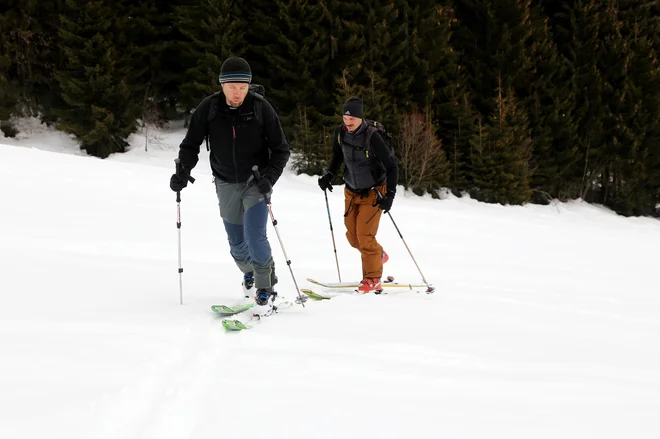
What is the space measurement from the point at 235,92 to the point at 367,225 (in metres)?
2.48

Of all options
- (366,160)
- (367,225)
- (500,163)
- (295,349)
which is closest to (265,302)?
(295,349)

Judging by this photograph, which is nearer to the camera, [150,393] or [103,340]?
[150,393]

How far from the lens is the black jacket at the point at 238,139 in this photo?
4391mm

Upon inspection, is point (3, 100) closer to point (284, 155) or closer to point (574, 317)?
point (284, 155)

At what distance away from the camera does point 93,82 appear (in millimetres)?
23672

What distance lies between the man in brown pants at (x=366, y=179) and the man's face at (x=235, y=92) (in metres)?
1.67

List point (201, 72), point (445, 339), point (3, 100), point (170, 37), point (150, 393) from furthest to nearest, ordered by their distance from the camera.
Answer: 1. point (170, 37)
2. point (201, 72)
3. point (3, 100)
4. point (445, 339)
5. point (150, 393)

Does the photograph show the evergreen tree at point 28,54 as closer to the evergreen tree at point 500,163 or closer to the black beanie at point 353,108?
the evergreen tree at point 500,163

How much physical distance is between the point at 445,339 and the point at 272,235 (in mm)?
5819

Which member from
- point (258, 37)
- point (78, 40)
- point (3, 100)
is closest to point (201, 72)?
point (258, 37)

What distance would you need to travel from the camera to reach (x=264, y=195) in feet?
14.7

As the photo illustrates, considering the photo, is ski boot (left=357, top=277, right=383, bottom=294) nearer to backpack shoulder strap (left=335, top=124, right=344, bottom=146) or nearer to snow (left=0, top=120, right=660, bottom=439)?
snow (left=0, top=120, right=660, bottom=439)

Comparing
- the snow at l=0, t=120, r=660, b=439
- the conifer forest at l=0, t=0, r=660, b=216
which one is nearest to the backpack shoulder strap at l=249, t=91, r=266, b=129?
the snow at l=0, t=120, r=660, b=439

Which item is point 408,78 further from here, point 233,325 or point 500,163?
point 233,325
